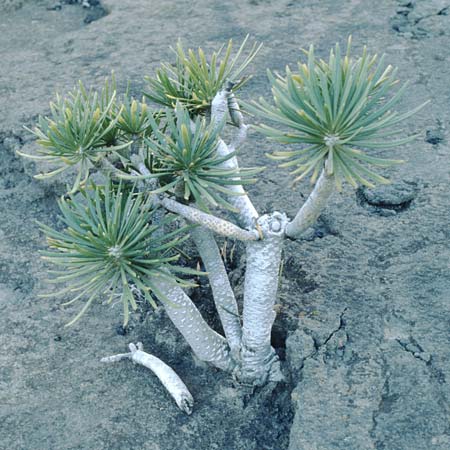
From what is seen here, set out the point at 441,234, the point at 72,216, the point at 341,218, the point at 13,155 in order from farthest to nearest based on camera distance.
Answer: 1. the point at 13,155
2. the point at 341,218
3. the point at 441,234
4. the point at 72,216

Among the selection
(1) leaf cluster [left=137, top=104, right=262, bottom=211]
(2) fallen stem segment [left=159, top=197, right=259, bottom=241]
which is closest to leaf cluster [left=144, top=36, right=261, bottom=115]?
(1) leaf cluster [left=137, top=104, right=262, bottom=211]

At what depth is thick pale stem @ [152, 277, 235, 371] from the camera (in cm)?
169

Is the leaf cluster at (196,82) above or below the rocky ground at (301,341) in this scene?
above

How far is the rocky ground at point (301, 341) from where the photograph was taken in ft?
5.40

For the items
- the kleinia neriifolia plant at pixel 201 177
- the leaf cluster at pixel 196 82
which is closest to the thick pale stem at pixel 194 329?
the kleinia neriifolia plant at pixel 201 177

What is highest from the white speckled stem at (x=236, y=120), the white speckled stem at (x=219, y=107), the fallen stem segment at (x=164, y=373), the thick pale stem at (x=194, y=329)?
the white speckled stem at (x=219, y=107)

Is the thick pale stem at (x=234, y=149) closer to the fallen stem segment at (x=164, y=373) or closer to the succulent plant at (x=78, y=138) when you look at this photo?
the succulent plant at (x=78, y=138)

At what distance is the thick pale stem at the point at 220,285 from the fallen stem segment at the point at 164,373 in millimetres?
177

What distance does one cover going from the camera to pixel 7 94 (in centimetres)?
319

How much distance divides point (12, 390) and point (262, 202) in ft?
3.37

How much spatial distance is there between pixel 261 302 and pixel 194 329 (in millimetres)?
200

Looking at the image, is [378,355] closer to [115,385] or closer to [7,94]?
[115,385]

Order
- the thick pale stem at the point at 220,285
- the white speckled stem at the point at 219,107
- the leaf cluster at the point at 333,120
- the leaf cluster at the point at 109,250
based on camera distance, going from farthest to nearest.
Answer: the thick pale stem at the point at 220,285 → the white speckled stem at the point at 219,107 → the leaf cluster at the point at 109,250 → the leaf cluster at the point at 333,120

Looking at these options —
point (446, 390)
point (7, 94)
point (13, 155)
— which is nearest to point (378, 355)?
point (446, 390)
